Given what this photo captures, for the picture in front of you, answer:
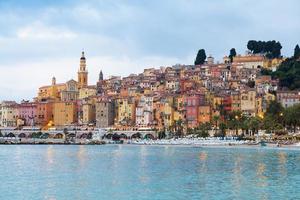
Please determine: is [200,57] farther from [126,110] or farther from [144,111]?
[144,111]

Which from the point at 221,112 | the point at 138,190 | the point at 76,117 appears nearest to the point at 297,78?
the point at 221,112

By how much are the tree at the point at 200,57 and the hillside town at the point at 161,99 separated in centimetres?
75

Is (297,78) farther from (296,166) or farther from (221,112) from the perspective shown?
(296,166)

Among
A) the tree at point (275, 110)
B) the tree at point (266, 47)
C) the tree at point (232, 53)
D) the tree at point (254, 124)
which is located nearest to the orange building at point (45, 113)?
the tree at point (232, 53)

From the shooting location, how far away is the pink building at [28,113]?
102312 millimetres

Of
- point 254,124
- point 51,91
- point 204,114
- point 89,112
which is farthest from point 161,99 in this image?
point 51,91

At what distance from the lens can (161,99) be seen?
89000 mm

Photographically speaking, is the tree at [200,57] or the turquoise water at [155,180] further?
the tree at [200,57]

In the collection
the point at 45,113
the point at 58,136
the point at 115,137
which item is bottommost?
the point at 115,137

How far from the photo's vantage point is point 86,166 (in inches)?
1510

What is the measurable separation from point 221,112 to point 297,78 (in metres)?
9.83

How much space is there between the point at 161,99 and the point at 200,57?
65.2ft

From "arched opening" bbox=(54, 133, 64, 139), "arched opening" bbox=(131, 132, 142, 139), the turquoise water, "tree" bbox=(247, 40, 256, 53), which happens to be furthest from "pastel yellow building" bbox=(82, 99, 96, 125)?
the turquoise water

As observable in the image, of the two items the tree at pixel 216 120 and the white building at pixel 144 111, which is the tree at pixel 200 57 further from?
the tree at pixel 216 120
